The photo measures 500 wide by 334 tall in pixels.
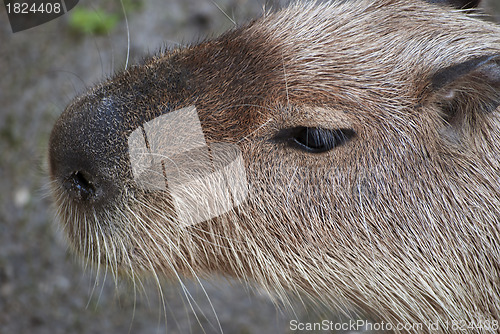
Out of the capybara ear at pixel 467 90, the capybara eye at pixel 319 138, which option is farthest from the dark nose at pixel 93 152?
the capybara ear at pixel 467 90

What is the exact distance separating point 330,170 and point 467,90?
65 centimetres

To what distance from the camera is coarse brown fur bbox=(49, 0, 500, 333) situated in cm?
232

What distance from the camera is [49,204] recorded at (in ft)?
14.3

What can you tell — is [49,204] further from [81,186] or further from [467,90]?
[467,90]

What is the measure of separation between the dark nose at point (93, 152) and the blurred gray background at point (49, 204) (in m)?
1.86

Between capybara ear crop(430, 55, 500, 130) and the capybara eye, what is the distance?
408mm

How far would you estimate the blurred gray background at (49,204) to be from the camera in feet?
14.7

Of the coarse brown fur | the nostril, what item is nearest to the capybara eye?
the coarse brown fur

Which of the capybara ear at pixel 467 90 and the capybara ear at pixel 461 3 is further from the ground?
the capybara ear at pixel 461 3

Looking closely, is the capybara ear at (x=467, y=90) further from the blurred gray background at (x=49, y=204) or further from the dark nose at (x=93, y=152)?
the blurred gray background at (x=49, y=204)

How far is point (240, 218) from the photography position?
2396 mm

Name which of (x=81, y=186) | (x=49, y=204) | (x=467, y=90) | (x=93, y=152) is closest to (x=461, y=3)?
(x=467, y=90)

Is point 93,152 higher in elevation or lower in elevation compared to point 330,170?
higher

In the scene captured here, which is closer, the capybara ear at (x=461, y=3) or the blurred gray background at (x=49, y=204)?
the capybara ear at (x=461, y=3)
